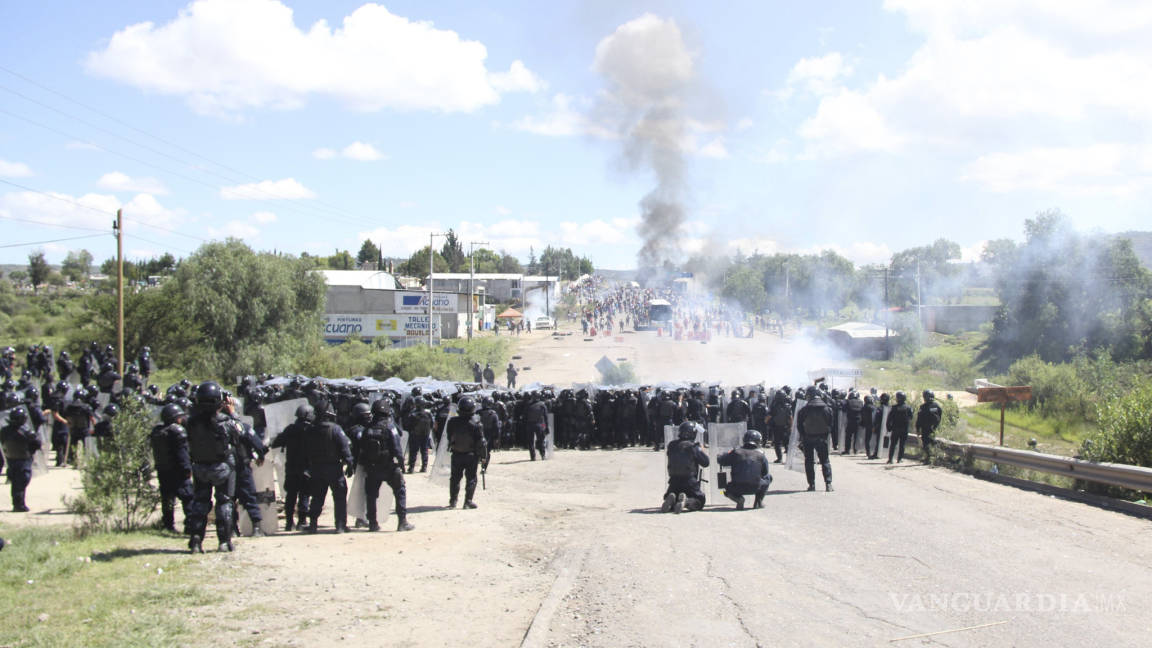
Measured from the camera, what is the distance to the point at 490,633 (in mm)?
5922

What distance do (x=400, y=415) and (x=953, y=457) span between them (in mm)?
11638

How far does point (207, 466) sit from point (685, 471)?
599 centimetres

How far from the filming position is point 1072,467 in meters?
12.4

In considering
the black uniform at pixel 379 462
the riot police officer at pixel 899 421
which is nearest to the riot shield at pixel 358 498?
the black uniform at pixel 379 462

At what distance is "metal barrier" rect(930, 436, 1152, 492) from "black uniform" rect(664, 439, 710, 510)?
5761 mm

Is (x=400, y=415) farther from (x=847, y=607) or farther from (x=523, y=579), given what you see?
(x=847, y=607)

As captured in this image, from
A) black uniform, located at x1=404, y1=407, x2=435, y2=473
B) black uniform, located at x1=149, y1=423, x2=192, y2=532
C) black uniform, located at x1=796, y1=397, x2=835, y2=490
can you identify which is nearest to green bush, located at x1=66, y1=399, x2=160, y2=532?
black uniform, located at x1=149, y1=423, x2=192, y2=532

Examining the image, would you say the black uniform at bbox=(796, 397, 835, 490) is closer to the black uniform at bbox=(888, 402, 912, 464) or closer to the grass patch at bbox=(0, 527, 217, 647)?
the black uniform at bbox=(888, 402, 912, 464)

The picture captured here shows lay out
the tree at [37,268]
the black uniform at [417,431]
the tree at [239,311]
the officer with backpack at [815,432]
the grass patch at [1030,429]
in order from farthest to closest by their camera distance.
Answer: the tree at [37,268]
the tree at [239,311]
the grass patch at [1030,429]
the black uniform at [417,431]
the officer with backpack at [815,432]

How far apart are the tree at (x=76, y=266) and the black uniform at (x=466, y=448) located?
5256 inches

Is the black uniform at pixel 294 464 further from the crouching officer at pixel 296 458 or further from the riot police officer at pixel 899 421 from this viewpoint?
the riot police officer at pixel 899 421

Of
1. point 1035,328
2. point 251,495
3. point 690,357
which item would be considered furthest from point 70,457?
point 1035,328

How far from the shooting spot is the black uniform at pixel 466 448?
1094 centimetres

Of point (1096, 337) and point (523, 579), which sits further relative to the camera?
point (1096, 337)
